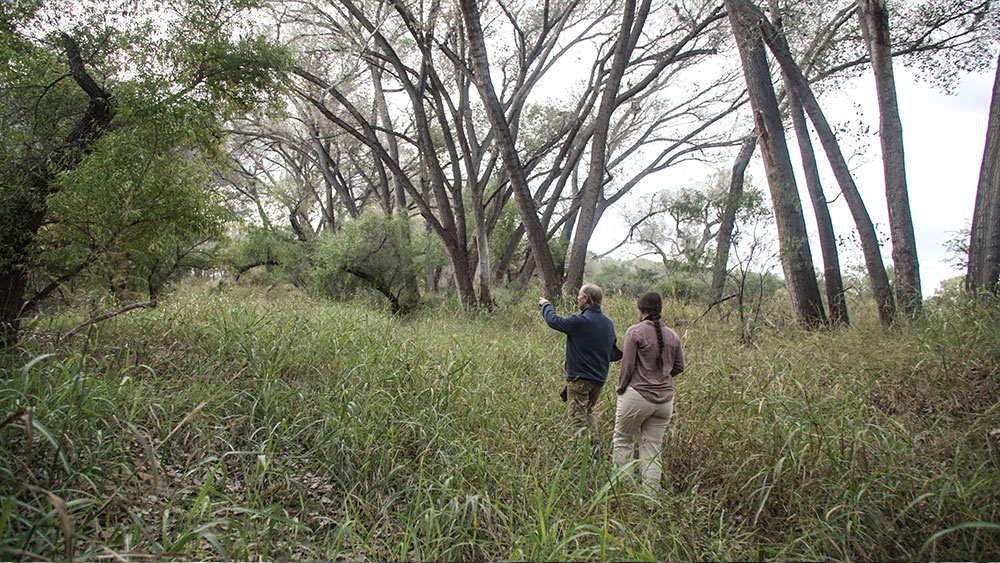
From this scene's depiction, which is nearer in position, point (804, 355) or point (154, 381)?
point (154, 381)

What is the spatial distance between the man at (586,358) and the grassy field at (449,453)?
28cm

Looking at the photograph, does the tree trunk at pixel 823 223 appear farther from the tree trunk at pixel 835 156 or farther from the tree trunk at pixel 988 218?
the tree trunk at pixel 988 218

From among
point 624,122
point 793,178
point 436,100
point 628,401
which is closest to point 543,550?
point 628,401

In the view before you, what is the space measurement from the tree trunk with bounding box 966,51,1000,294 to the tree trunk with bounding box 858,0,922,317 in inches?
27.9

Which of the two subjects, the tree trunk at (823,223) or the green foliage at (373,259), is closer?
the tree trunk at (823,223)

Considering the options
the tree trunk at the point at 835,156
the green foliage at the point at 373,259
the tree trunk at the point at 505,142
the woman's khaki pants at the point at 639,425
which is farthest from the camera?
the green foliage at the point at 373,259

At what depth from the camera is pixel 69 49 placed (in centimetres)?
526

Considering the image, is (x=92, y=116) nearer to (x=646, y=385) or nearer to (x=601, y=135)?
(x=646, y=385)

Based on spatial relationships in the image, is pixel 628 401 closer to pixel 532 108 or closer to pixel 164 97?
pixel 164 97

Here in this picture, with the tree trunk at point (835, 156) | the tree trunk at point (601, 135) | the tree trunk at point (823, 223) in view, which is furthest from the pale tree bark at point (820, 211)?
the tree trunk at point (601, 135)

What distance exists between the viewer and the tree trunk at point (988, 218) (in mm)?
5586

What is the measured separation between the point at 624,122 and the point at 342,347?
572 inches

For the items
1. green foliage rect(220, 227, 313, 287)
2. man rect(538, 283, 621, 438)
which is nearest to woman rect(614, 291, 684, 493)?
man rect(538, 283, 621, 438)

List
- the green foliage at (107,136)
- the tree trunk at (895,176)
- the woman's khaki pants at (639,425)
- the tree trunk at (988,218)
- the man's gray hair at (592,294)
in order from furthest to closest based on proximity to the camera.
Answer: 1. the tree trunk at (895,176)
2. the tree trunk at (988,218)
3. the green foliage at (107,136)
4. the man's gray hair at (592,294)
5. the woman's khaki pants at (639,425)
